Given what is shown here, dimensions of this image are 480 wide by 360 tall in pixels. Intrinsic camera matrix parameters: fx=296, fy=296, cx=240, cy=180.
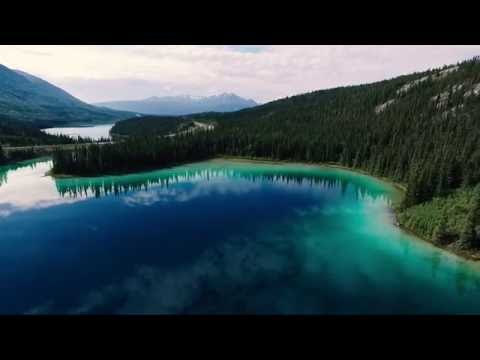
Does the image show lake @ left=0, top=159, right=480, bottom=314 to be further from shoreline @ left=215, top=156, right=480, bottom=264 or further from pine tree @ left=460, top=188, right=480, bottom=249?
pine tree @ left=460, top=188, right=480, bottom=249

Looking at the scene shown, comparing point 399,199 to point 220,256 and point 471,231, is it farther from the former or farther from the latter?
point 220,256

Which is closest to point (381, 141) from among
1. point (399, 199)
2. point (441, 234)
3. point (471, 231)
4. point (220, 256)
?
point (399, 199)

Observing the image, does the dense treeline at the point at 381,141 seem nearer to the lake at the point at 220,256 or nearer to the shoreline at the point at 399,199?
the shoreline at the point at 399,199

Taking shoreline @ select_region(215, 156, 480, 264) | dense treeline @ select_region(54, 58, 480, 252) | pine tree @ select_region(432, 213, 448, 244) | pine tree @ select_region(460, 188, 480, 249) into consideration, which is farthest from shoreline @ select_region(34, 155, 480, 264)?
dense treeline @ select_region(54, 58, 480, 252)

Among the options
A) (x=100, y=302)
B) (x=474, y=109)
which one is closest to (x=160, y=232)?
(x=100, y=302)
